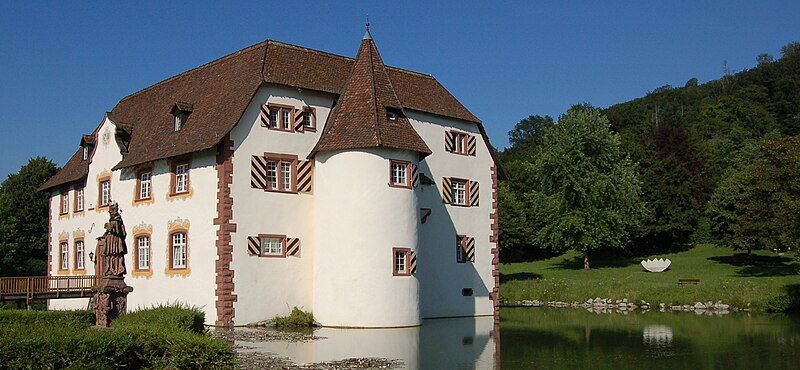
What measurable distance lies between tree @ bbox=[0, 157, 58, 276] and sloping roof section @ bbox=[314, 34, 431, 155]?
26135 mm

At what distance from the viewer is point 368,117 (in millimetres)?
27781

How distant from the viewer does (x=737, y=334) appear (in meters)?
24.5

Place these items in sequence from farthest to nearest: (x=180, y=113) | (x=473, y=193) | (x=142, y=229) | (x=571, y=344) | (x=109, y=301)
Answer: (x=473, y=193) < (x=142, y=229) < (x=180, y=113) < (x=571, y=344) < (x=109, y=301)

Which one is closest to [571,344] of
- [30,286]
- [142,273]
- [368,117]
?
[368,117]

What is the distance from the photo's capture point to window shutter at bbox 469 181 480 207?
34.4m

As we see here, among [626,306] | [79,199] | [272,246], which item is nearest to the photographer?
[272,246]

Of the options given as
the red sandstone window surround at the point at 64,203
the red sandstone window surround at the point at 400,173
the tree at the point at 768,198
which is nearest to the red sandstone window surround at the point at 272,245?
the red sandstone window surround at the point at 400,173

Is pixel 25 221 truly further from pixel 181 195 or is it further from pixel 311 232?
pixel 311 232

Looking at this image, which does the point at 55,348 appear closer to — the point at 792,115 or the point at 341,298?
the point at 341,298

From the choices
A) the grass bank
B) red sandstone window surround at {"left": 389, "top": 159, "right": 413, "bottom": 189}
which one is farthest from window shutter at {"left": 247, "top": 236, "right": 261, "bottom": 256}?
the grass bank

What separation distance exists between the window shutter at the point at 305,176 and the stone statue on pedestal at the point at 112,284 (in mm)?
8904

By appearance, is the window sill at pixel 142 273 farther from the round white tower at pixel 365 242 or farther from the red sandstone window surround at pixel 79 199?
the red sandstone window surround at pixel 79 199

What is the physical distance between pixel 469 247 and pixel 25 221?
30187 mm

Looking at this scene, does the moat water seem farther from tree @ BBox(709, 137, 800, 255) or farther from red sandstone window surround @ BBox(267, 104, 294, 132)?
tree @ BBox(709, 137, 800, 255)
